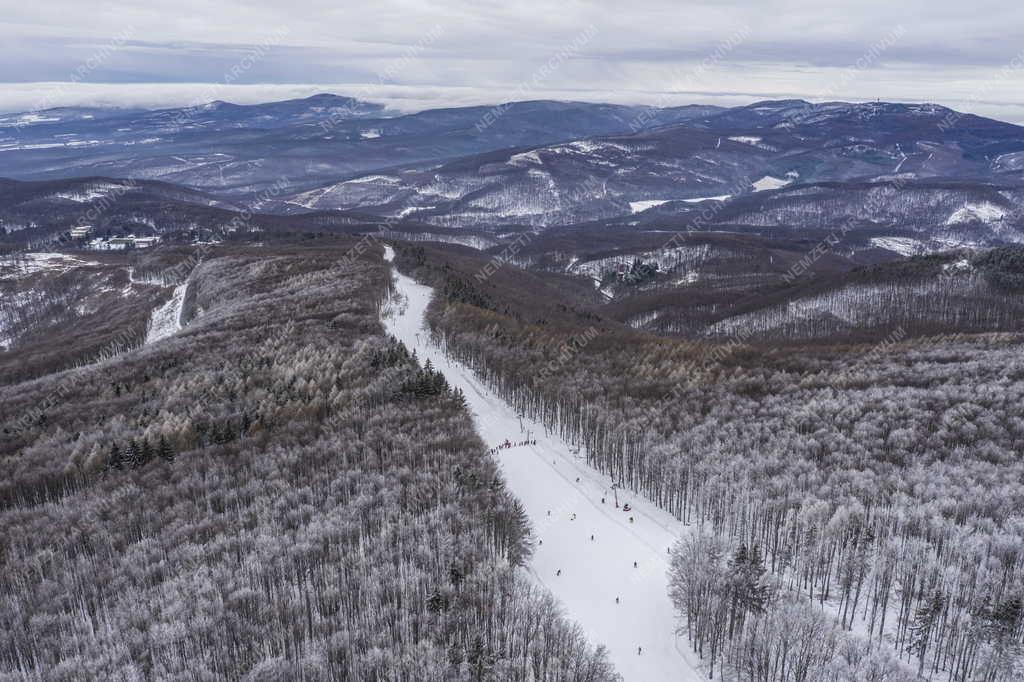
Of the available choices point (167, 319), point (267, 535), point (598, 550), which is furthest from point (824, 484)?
point (167, 319)

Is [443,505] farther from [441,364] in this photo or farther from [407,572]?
[441,364]

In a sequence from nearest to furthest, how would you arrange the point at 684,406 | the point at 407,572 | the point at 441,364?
the point at 407,572 → the point at 684,406 → the point at 441,364

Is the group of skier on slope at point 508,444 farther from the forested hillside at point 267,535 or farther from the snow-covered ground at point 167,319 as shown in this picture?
the snow-covered ground at point 167,319

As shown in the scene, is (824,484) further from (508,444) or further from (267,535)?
(267,535)

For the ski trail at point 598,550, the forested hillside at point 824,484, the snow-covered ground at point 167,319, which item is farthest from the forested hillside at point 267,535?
the snow-covered ground at point 167,319

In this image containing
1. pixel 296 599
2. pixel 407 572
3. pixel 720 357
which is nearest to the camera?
pixel 296 599

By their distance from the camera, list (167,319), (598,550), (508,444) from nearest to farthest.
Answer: (598,550) → (508,444) → (167,319)

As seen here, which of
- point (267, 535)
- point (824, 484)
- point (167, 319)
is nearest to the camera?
point (267, 535)

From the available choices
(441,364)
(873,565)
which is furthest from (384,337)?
(873,565)
